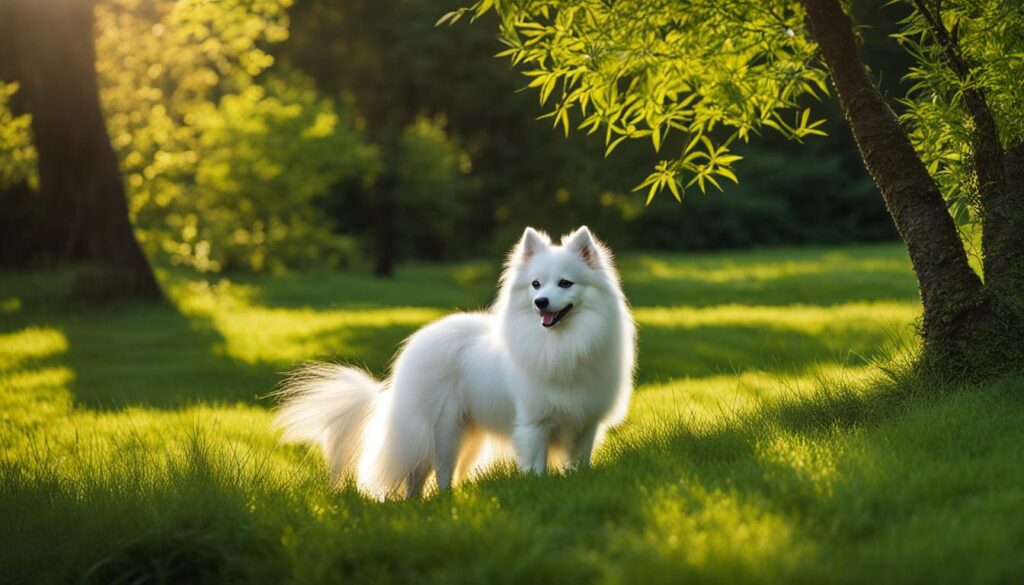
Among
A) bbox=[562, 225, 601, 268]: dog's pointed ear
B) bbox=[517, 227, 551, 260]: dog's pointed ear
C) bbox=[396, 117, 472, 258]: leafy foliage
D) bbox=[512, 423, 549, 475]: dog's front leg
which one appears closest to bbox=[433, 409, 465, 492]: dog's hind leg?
bbox=[512, 423, 549, 475]: dog's front leg

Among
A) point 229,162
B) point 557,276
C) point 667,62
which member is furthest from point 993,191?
point 229,162

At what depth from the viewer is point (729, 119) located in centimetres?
681

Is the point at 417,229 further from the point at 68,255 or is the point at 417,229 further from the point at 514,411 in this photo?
the point at 514,411

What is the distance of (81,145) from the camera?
16.7 m

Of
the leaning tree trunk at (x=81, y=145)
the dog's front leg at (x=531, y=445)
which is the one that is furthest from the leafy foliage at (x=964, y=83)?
the leaning tree trunk at (x=81, y=145)

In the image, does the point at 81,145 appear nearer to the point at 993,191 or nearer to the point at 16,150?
the point at 16,150

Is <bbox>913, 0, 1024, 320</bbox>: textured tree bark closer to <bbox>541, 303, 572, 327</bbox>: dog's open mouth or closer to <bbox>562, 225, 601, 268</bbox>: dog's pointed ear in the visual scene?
<bbox>562, 225, 601, 268</bbox>: dog's pointed ear

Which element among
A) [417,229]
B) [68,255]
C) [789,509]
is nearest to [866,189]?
[417,229]

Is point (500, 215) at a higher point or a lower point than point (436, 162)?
lower

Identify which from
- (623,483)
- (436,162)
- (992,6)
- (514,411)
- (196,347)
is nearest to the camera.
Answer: (623,483)

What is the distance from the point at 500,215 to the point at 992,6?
127 ft

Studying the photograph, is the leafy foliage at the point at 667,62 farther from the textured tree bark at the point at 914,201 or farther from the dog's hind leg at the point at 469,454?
the dog's hind leg at the point at 469,454

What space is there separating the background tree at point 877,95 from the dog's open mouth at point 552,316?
103 cm

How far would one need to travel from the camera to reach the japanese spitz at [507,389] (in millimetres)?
5746
